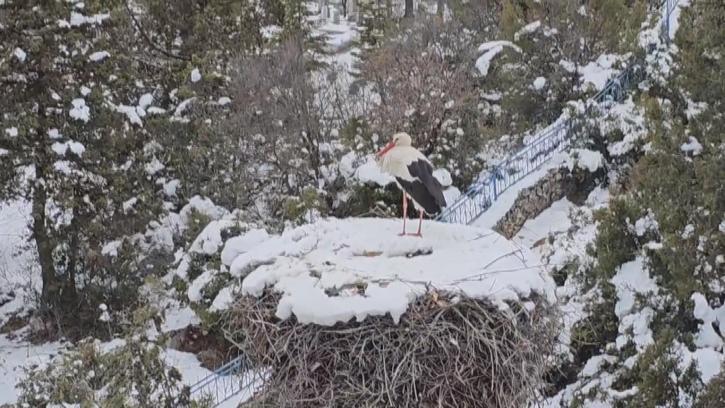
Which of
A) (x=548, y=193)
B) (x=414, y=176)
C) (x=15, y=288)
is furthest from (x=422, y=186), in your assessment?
(x=15, y=288)

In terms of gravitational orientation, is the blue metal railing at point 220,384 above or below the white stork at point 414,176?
below

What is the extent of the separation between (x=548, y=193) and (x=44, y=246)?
28.8ft

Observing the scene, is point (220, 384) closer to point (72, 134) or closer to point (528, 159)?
point (72, 134)

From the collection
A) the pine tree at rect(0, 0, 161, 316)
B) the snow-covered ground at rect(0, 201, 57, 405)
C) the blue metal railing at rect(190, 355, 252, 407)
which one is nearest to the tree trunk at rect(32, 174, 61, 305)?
the pine tree at rect(0, 0, 161, 316)

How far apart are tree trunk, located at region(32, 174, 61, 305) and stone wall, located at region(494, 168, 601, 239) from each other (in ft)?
25.6

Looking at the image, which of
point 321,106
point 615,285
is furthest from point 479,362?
point 321,106

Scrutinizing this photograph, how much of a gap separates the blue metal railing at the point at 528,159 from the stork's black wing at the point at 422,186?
25.2 ft

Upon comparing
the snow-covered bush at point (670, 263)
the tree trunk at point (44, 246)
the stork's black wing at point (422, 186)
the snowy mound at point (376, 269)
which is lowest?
the tree trunk at point (44, 246)

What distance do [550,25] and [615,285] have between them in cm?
779

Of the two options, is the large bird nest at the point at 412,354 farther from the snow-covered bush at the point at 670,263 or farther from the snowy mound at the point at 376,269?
the snow-covered bush at the point at 670,263

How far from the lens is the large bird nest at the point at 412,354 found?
432cm

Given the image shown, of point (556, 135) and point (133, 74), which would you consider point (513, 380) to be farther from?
point (133, 74)

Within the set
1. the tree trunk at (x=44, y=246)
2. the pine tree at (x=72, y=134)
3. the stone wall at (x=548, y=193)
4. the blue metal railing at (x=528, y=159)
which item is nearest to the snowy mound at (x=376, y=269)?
the blue metal railing at (x=528, y=159)

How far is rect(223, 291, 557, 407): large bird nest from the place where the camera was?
4316mm
